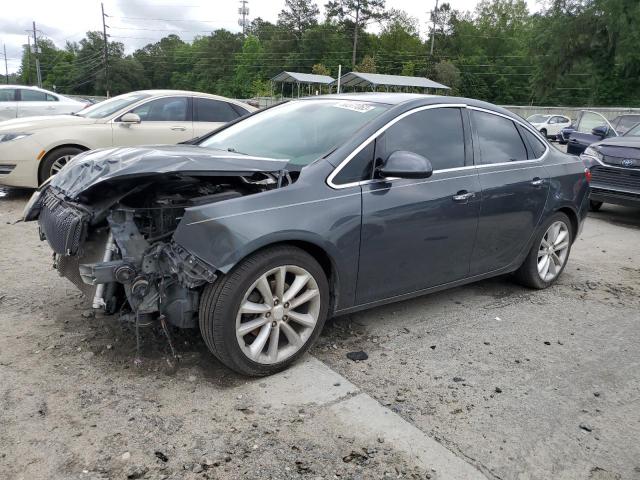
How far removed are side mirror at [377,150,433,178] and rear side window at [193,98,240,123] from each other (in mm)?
5780

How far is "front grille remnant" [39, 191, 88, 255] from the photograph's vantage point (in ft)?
9.81

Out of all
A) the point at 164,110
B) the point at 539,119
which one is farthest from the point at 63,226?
the point at 539,119

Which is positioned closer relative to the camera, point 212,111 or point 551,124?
point 212,111

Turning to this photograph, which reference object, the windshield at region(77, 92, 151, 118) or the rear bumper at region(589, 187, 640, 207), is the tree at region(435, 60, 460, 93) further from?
the windshield at region(77, 92, 151, 118)

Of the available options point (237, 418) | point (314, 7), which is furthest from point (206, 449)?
point (314, 7)

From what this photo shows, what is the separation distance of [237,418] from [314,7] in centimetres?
9123

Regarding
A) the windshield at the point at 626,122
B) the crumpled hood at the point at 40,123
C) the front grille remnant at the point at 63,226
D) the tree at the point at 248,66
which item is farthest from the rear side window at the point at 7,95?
the tree at the point at 248,66

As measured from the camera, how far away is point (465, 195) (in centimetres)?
389

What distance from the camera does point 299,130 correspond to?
391cm

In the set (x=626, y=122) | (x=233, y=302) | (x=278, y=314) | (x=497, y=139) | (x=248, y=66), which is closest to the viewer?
(x=233, y=302)

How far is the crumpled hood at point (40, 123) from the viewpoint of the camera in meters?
7.41

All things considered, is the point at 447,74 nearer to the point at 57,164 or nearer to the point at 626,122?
the point at 626,122

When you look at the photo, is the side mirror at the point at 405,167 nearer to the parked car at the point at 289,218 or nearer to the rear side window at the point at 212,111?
the parked car at the point at 289,218

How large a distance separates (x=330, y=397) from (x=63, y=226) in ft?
5.92
